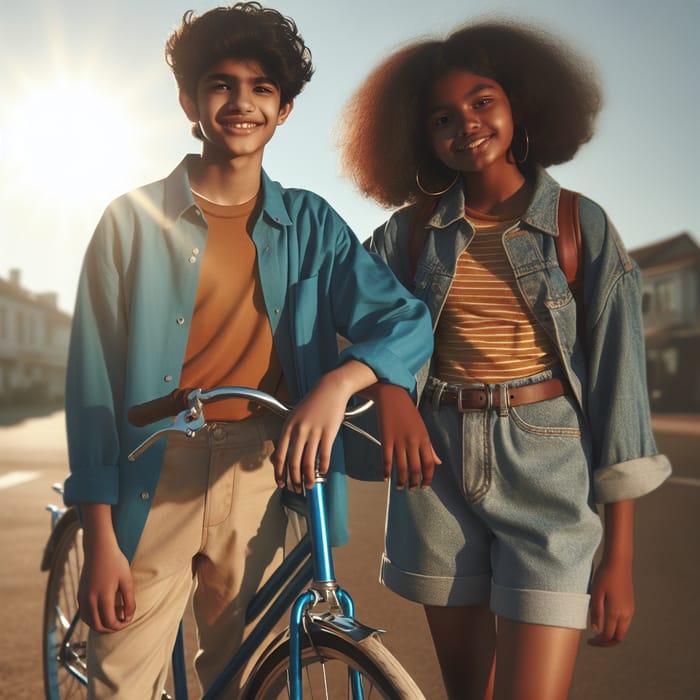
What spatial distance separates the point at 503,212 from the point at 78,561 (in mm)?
1963

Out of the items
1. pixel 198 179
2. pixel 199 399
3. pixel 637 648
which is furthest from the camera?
pixel 637 648

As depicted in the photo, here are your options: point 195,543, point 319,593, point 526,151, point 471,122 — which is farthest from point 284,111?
point 319,593

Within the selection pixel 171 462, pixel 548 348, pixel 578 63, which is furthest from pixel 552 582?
pixel 578 63

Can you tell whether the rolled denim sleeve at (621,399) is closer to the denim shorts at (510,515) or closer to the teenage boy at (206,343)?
the denim shorts at (510,515)

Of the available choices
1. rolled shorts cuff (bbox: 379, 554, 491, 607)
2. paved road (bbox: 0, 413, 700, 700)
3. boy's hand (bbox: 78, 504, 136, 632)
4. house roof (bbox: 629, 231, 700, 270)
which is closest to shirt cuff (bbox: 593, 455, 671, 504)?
rolled shorts cuff (bbox: 379, 554, 491, 607)

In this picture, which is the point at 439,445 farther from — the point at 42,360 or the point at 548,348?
the point at 42,360

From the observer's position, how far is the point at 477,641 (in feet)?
8.34

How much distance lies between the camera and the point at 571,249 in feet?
7.97

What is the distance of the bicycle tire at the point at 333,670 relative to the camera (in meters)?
1.77

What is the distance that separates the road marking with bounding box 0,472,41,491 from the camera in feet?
42.1

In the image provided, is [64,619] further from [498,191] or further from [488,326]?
[498,191]

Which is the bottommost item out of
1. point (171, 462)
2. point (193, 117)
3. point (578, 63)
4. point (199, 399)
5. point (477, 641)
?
point (477, 641)

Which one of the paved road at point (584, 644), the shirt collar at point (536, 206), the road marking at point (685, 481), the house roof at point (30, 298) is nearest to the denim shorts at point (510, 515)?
the shirt collar at point (536, 206)

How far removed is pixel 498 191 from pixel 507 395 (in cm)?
59
